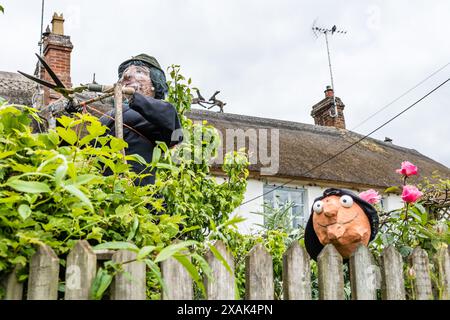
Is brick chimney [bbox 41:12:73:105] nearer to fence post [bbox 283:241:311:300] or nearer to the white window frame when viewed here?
the white window frame

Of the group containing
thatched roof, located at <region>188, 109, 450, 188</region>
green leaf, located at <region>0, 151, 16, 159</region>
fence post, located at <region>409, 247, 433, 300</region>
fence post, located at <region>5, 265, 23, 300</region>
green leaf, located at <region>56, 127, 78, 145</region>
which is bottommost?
fence post, located at <region>5, 265, 23, 300</region>

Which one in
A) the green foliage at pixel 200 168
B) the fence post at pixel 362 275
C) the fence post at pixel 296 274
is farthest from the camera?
the green foliage at pixel 200 168

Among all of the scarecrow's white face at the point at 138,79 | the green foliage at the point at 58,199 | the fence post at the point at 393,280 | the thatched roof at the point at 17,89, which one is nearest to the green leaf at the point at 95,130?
the green foliage at the point at 58,199

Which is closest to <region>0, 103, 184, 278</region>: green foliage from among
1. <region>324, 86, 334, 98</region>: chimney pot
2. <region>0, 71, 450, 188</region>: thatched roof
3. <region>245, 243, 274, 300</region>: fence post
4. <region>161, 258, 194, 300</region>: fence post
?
<region>161, 258, 194, 300</region>: fence post

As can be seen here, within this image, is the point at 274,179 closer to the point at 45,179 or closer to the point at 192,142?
the point at 192,142

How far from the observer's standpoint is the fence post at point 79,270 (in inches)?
58.3

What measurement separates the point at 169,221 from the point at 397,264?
0.88m

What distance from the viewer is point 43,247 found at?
144 cm

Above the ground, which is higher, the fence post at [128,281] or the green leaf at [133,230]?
the green leaf at [133,230]

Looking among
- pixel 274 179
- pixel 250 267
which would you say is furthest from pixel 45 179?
pixel 274 179

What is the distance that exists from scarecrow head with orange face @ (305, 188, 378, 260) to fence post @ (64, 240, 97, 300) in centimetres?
143

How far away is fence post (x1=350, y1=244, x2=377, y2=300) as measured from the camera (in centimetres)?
196

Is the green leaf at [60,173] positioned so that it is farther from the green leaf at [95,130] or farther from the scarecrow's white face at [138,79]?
the scarecrow's white face at [138,79]

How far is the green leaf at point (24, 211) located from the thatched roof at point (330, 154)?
9.42m
